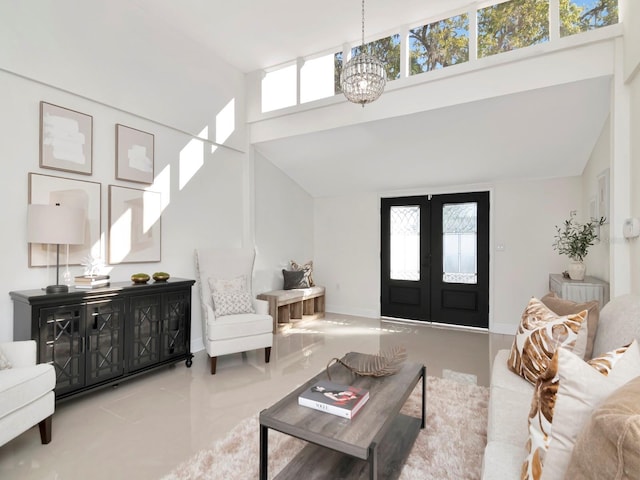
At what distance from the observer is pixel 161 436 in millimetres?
2186

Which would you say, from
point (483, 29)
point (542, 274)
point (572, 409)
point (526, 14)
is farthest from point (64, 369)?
point (542, 274)

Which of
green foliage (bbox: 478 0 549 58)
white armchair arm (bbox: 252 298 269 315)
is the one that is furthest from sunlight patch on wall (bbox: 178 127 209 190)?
green foliage (bbox: 478 0 549 58)

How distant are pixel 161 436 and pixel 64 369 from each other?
946 millimetres

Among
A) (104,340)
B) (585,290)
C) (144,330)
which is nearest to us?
(104,340)

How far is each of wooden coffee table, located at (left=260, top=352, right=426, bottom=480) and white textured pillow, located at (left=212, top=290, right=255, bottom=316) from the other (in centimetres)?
174

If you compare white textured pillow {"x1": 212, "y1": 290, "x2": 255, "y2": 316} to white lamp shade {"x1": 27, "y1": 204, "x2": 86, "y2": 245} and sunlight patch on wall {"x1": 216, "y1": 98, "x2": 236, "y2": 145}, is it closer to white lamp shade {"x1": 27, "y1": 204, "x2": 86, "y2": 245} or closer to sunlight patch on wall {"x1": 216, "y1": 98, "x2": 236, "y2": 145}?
white lamp shade {"x1": 27, "y1": 204, "x2": 86, "y2": 245}

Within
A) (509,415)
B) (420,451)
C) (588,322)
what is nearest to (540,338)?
(588,322)

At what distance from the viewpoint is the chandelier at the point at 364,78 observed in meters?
2.67

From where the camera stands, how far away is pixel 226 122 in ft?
14.5

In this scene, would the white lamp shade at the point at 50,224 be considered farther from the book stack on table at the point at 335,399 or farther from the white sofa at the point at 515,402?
the white sofa at the point at 515,402

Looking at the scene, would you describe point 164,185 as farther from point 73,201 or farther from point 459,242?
point 459,242

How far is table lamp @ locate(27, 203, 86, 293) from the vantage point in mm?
2467

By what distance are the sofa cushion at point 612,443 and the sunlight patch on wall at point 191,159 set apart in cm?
398

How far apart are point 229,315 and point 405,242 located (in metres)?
3.13
